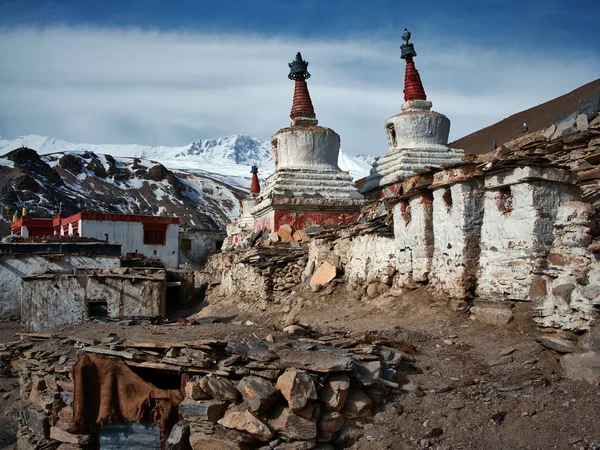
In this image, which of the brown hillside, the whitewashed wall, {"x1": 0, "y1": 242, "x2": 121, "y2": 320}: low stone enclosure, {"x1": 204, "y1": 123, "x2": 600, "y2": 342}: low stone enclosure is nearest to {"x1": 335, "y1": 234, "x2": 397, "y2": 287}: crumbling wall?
{"x1": 204, "y1": 123, "x2": 600, "y2": 342}: low stone enclosure

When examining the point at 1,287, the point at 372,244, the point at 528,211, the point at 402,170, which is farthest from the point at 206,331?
the point at 1,287

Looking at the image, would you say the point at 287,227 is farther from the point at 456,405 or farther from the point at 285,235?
the point at 456,405

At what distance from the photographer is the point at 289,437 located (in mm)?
5742

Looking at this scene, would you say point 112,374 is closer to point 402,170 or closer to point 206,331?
point 206,331

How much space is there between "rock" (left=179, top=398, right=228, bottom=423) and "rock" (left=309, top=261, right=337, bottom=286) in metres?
5.08

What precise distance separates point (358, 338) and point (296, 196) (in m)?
9.18

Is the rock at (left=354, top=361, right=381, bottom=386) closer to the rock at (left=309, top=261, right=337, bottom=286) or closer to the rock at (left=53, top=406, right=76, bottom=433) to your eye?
the rock at (left=53, top=406, right=76, bottom=433)

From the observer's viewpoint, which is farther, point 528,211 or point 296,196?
point 296,196

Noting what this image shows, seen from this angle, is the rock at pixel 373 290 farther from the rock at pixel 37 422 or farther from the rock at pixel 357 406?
the rock at pixel 37 422

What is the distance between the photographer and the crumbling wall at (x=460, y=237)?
772 centimetres

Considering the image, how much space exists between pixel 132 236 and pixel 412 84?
1614 centimetres

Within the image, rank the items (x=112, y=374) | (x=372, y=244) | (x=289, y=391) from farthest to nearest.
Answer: (x=372, y=244) < (x=112, y=374) < (x=289, y=391)

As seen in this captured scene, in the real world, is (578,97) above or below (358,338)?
above

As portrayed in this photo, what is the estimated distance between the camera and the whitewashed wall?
27656 millimetres
